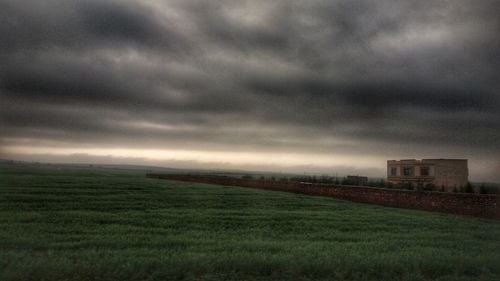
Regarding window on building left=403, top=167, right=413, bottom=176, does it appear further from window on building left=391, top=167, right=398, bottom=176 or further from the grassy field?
the grassy field

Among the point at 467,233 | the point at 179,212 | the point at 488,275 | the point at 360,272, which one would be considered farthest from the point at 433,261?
the point at 179,212

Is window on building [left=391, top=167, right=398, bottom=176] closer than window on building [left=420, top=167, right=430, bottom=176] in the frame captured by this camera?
No

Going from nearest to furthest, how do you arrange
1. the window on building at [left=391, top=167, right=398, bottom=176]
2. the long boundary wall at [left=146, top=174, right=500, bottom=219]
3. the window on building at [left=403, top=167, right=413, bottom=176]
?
1. the long boundary wall at [left=146, top=174, right=500, bottom=219]
2. the window on building at [left=403, top=167, right=413, bottom=176]
3. the window on building at [left=391, top=167, right=398, bottom=176]

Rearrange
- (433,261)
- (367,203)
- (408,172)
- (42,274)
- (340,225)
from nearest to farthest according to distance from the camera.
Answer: (42,274)
(433,261)
(340,225)
(367,203)
(408,172)

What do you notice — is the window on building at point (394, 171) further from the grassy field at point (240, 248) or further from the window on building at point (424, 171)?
the grassy field at point (240, 248)

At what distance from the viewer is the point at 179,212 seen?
49.6ft

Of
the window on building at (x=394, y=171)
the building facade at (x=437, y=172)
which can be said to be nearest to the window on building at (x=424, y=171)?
the building facade at (x=437, y=172)

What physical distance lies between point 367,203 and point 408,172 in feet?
80.8

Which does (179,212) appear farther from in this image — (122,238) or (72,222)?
(122,238)

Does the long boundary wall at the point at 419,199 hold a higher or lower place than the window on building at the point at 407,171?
Result: lower

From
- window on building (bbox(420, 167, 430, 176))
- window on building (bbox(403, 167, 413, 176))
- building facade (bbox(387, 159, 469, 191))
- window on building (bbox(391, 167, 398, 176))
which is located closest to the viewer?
building facade (bbox(387, 159, 469, 191))

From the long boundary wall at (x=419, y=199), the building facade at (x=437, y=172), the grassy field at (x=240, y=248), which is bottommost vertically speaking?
the grassy field at (x=240, y=248)

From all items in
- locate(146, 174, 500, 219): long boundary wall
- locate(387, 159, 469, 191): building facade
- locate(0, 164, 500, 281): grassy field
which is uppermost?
locate(387, 159, 469, 191): building facade

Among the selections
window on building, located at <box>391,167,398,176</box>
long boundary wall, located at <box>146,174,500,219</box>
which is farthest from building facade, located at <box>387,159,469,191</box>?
long boundary wall, located at <box>146,174,500,219</box>
